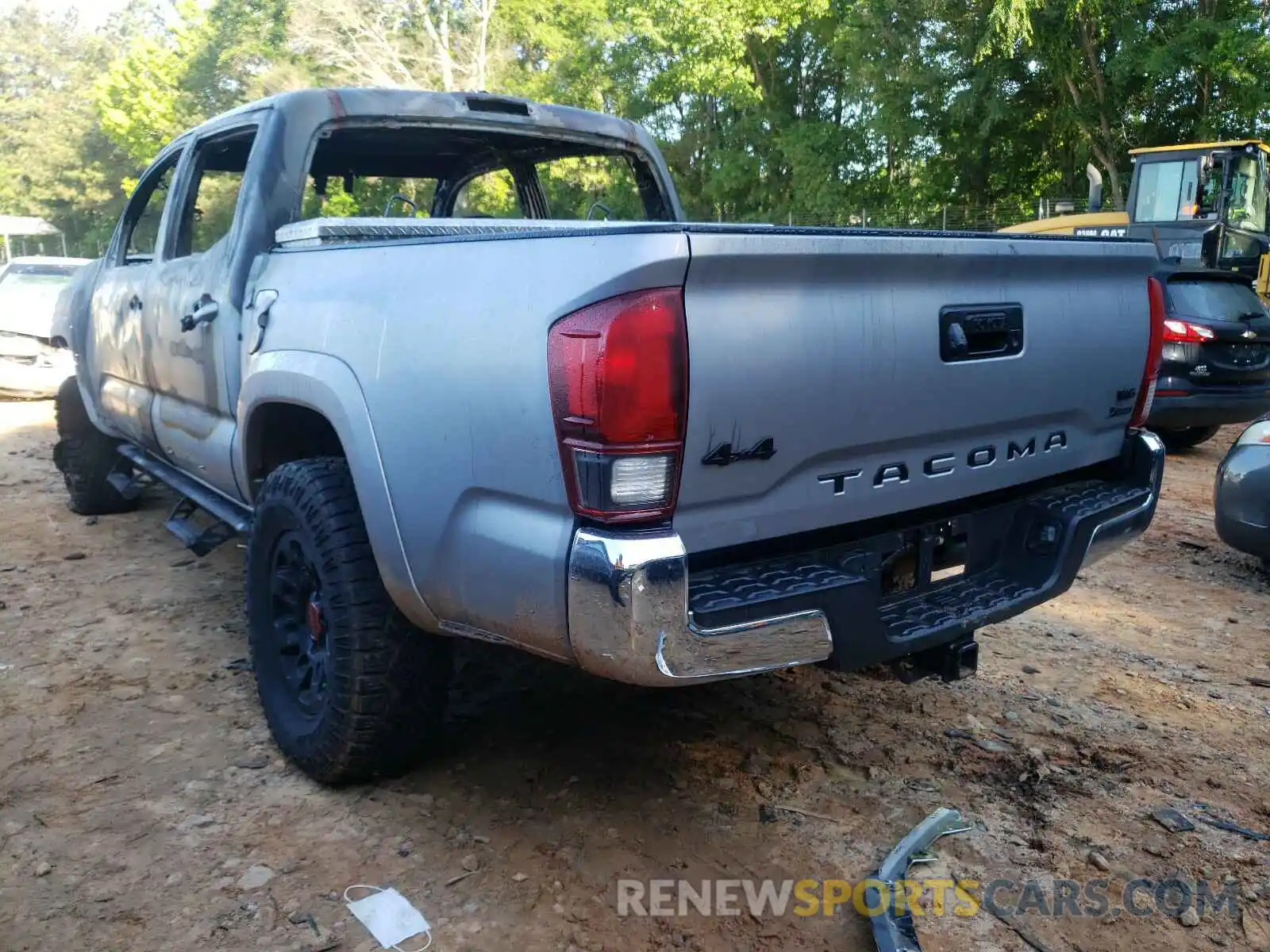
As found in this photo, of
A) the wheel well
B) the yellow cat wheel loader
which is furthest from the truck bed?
the yellow cat wheel loader

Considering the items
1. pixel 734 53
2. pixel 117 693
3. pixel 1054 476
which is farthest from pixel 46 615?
pixel 734 53

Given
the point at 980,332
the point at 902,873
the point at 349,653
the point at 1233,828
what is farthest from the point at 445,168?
the point at 1233,828

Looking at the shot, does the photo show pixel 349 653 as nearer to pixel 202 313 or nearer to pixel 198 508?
pixel 202 313

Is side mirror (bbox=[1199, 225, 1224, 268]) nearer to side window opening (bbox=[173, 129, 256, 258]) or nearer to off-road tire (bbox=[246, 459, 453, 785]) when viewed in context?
side window opening (bbox=[173, 129, 256, 258])

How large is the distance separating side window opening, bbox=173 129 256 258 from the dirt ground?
1.66 m

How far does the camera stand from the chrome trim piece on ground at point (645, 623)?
81.4 inches

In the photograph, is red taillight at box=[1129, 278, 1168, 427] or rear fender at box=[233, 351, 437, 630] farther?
red taillight at box=[1129, 278, 1168, 427]

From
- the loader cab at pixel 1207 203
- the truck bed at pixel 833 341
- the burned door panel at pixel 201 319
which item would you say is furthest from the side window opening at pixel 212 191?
the loader cab at pixel 1207 203

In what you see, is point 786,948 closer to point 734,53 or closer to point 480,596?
point 480,596

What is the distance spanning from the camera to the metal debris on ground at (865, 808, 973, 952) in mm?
2342

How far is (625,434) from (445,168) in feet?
10.3

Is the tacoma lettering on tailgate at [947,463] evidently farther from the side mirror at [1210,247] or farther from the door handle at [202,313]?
the side mirror at [1210,247]

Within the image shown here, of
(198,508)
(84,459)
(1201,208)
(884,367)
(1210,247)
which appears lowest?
(84,459)

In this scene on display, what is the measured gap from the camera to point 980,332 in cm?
268
